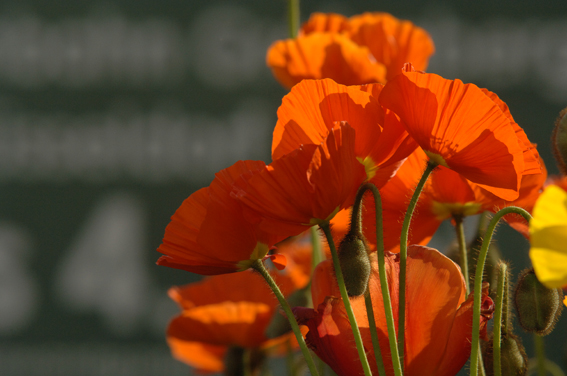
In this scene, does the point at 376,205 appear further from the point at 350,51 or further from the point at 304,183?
the point at 350,51

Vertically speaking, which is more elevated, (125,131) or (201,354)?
(201,354)

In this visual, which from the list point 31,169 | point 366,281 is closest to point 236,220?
point 366,281

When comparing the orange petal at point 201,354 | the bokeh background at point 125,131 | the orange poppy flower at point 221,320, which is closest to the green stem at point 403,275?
the orange poppy flower at point 221,320

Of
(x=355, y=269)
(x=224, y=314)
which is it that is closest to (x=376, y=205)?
(x=355, y=269)

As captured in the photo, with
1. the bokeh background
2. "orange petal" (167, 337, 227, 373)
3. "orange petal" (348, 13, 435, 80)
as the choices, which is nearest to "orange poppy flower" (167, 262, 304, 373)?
"orange petal" (167, 337, 227, 373)

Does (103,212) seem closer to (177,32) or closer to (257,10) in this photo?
(177,32)

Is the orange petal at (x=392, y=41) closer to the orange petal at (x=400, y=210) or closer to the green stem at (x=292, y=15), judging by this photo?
the green stem at (x=292, y=15)
